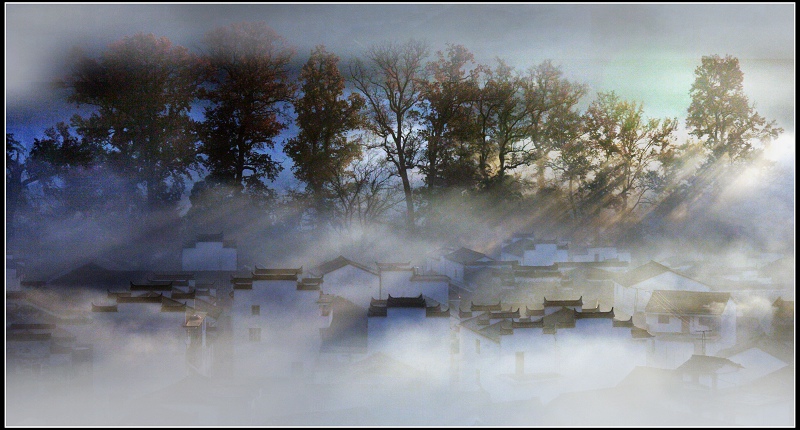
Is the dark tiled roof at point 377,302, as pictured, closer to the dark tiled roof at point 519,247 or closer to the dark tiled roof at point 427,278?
the dark tiled roof at point 427,278

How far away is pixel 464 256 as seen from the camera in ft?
21.9

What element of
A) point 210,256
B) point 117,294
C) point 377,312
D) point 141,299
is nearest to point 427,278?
point 377,312

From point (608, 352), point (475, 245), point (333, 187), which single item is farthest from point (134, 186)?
point (608, 352)

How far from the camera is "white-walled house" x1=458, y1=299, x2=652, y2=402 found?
508cm

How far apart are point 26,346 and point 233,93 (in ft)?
10.2

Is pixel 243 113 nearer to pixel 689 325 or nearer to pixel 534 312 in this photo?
pixel 534 312

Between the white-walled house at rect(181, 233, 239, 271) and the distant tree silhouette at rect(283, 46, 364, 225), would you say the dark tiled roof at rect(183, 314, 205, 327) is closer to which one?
the white-walled house at rect(181, 233, 239, 271)

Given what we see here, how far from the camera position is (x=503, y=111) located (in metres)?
6.93

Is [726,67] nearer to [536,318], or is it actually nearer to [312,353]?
[536,318]

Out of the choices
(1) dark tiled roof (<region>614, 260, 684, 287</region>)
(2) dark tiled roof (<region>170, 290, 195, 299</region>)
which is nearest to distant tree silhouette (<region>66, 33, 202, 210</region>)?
(2) dark tiled roof (<region>170, 290, 195, 299</region>)

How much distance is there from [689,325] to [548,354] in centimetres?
148

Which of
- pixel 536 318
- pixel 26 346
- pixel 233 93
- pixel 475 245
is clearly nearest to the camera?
pixel 26 346

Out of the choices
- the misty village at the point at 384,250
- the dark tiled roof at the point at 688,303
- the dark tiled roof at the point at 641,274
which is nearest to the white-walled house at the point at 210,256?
the misty village at the point at 384,250

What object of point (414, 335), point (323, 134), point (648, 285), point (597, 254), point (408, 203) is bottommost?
point (414, 335)
